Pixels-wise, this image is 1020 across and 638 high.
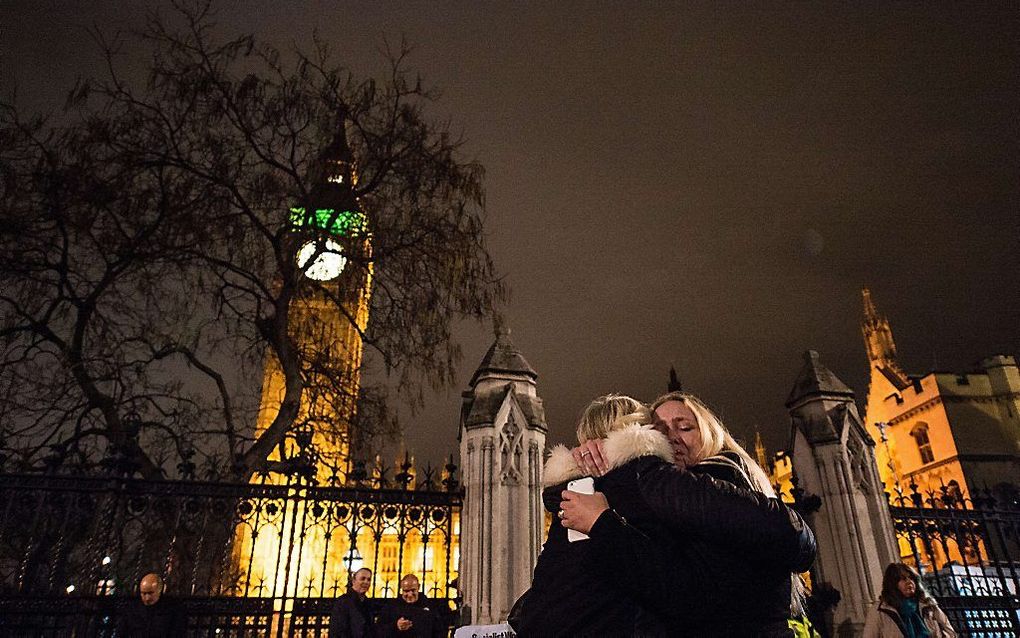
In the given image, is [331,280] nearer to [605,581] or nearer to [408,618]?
[408,618]

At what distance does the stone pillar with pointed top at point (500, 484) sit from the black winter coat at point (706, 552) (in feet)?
15.9

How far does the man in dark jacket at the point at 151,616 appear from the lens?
5664mm

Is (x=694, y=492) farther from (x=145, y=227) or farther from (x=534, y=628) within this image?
(x=145, y=227)

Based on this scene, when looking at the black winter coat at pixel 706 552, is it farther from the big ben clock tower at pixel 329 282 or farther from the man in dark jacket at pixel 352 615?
the big ben clock tower at pixel 329 282

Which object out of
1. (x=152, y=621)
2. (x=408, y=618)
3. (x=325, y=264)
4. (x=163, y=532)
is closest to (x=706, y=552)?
(x=408, y=618)

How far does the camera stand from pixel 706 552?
1907mm

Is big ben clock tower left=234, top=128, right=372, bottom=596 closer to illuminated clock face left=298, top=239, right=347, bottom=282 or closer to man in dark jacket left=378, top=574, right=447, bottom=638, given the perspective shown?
illuminated clock face left=298, top=239, right=347, bottom=282

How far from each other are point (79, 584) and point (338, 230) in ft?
20.2

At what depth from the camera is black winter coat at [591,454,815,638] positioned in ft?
6.06

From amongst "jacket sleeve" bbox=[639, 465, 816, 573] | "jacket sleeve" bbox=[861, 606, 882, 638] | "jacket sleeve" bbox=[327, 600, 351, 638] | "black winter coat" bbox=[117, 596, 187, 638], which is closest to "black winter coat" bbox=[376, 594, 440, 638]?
"jacket sleeve" bbox=[327, 600, 351, 638]

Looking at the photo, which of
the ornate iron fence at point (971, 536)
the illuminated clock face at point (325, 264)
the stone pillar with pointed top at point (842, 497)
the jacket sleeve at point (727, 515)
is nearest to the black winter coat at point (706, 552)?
the jacket sleeve at point (727, 515)

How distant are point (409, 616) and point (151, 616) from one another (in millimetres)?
2510

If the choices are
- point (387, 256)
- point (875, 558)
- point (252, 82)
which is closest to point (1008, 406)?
point (875, 558)

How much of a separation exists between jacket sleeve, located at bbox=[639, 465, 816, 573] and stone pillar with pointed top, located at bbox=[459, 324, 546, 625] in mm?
4998
